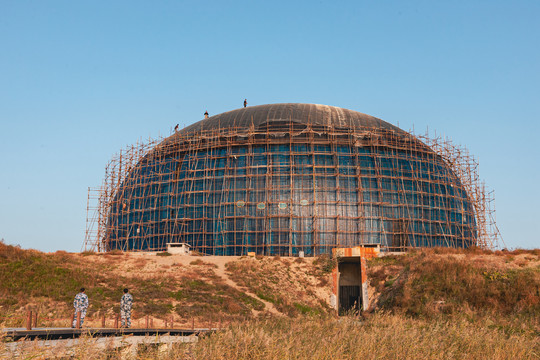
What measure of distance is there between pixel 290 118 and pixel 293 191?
32.9 ft

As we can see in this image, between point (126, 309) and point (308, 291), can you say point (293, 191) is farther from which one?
point (126, 309)

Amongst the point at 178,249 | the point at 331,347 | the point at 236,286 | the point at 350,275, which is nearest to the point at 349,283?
the point at 350,275

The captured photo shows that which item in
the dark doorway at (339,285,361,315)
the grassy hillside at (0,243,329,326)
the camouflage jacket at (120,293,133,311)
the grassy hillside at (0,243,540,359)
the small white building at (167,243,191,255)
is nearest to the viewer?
the grassy hillside at (0,243,540,359)

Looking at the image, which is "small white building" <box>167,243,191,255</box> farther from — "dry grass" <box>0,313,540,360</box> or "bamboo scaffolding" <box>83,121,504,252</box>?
"dry grass" <box>0,313,540,360</box>

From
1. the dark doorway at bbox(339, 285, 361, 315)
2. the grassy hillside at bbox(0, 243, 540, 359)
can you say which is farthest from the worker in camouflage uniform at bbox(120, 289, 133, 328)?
the dark doorway at bbox(339, 285, 361, 315)

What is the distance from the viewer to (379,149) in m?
57.9

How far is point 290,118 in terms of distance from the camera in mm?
59906

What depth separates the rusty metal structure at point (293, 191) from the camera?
52938 millimetres

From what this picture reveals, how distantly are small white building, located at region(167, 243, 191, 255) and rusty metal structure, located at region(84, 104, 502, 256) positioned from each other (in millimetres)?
3279

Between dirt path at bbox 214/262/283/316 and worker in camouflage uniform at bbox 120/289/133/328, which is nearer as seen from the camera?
worker in camouflage uniform at bbox 120/289/133/328

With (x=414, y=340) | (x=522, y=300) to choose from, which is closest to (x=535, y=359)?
(x=414, y=340)

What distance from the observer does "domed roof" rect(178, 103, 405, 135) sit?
59.7 metres

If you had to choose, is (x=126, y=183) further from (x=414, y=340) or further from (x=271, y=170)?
(x=414, y=340)

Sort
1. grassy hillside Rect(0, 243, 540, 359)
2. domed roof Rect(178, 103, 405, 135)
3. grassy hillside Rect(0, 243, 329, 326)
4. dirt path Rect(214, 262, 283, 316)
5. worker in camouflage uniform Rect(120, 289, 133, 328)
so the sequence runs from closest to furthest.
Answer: grassy hillside Rect(0, 243, 540, 359), worker in camouflage uniform Rect(120, 289, 133, 328), grassy hillside Rect(0, 243, 329, 326), dirt path Rect(214, 262, 283, 316), domed roof Rect(178, 103, 405, 135)
